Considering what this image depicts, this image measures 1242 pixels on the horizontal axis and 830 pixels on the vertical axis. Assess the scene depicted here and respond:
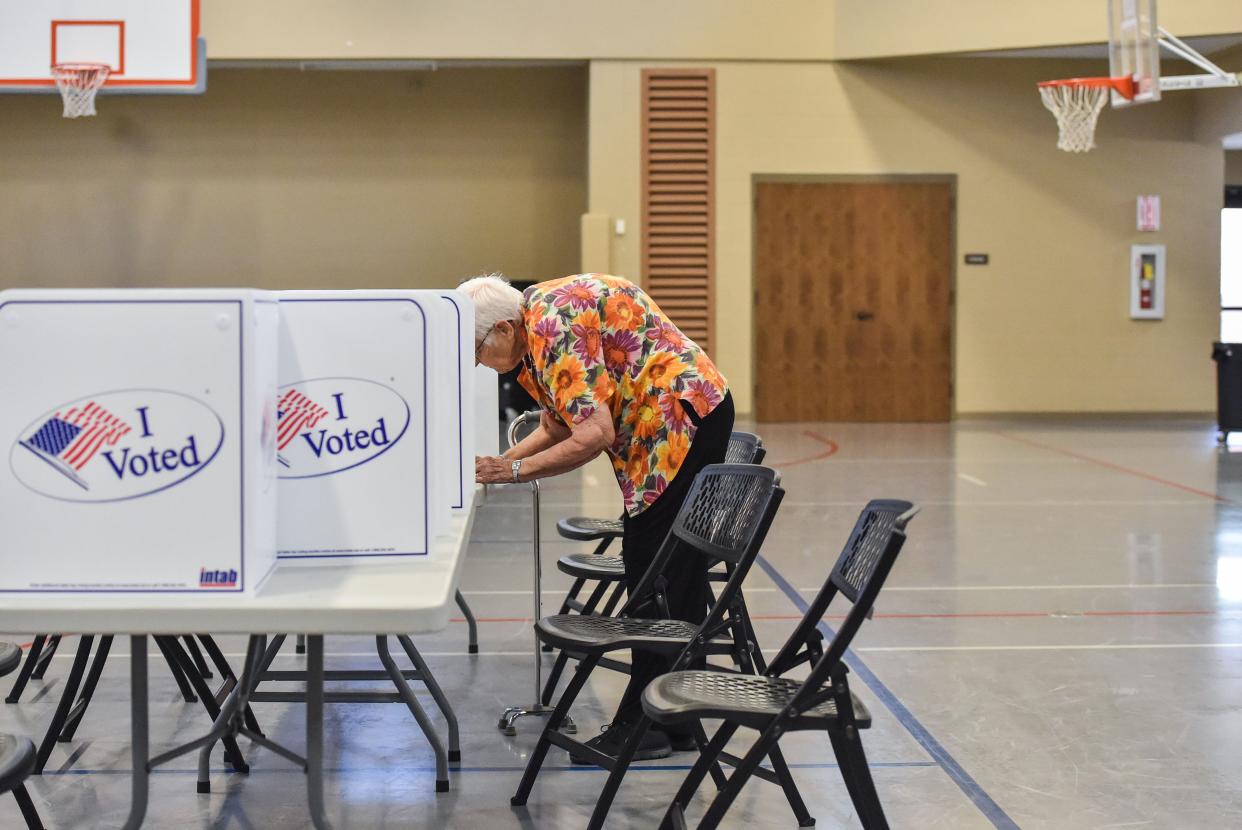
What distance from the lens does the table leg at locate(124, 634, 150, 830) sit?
1.85 metres

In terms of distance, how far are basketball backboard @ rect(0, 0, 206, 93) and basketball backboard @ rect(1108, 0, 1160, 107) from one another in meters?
7.04

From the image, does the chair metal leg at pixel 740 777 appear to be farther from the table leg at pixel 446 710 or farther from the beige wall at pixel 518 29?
the beige wall at pixel 518 29

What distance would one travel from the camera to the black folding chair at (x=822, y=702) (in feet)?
6.72

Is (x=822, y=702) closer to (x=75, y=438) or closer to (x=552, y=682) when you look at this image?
(x=75, y=438)

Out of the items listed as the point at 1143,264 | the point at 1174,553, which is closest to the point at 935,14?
the point at 1143,264

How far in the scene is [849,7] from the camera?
11.4 metres

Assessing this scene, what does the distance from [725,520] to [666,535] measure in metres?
0.34

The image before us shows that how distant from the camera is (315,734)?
1.93m

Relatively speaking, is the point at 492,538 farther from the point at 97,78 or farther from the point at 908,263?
the point at 908,263

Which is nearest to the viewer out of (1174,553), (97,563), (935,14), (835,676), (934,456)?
(97,563)

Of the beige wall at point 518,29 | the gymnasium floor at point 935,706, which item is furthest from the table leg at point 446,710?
the beige wall at point 518,29

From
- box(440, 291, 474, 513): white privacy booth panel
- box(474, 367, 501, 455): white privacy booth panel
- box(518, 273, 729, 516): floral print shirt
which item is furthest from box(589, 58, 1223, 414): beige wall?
box(440, 291, 474, 513): white privacy booth panel

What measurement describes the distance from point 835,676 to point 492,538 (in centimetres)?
425

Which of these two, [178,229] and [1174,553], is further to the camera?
[178,229]
